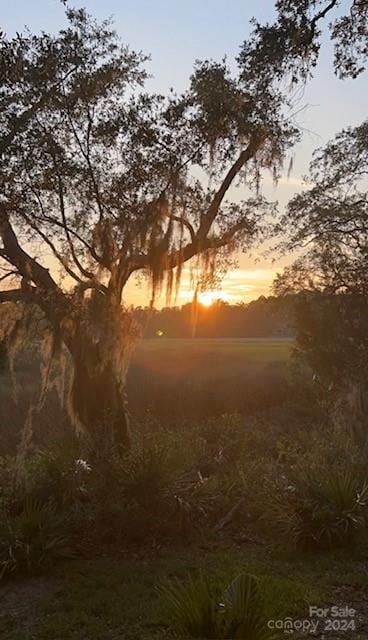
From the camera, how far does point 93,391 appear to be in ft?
35.4

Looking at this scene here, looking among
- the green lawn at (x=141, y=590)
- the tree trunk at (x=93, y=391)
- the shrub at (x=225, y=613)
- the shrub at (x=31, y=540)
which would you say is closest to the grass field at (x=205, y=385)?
the tree trunk at (x=93, y=391)

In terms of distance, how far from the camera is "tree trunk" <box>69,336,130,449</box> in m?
10.7

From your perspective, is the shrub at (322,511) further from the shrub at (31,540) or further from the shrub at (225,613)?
the shrub at (225,613)

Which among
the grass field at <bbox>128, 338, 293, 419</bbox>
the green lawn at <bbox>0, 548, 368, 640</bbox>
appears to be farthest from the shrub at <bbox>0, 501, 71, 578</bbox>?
the grass field at <bbox>128, 338, 293, 419</bbox>

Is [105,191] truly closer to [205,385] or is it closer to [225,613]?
[225,613]

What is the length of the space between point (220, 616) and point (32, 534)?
3.82 meters

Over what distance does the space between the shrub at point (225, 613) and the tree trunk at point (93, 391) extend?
5749 millimetres

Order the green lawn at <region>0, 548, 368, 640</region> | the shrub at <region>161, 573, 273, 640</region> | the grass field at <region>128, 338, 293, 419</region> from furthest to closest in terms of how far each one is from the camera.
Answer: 1. the grass field at <region>128, 338, 293, 419</region>
2. the green lawn at <region>0, 548, 368, 640</region>
3. the shrub at <region>161, 573, 273, 640</region>

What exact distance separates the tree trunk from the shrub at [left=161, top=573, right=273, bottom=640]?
5749mm

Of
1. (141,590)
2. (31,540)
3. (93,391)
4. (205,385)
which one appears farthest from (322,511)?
(205,385)

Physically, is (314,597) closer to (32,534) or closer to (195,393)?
(32,534)

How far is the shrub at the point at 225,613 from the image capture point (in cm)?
445

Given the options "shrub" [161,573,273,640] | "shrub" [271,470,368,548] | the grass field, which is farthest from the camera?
the grass field

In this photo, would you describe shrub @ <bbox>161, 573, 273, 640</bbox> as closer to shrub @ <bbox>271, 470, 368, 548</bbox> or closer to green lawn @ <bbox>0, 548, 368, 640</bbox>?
green lawn @ <bbox>0, 548, 368, 640</bbox>
